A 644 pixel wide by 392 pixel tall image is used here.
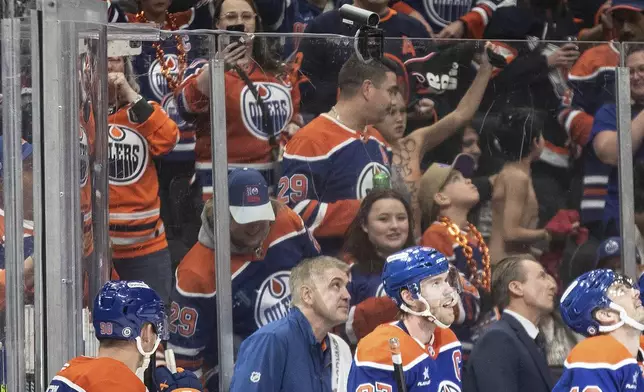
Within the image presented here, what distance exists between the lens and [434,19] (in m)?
6.44

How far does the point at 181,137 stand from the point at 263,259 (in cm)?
55

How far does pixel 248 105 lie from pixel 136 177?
497 mm

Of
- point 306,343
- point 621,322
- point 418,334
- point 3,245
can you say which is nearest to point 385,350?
point 418,334

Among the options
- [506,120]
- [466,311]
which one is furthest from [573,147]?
[466,311]

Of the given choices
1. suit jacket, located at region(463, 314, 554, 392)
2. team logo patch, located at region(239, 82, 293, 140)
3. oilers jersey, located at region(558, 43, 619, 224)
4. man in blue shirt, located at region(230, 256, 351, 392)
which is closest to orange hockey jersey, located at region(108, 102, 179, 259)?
team logo patch, located at region(239, 82, 293, 140)

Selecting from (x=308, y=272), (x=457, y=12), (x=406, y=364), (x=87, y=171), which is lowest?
(x=406, y=364)

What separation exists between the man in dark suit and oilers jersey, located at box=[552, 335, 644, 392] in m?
0.75

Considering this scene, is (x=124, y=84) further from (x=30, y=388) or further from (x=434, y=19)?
(x=434, y=19)

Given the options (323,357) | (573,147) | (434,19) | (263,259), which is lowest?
(323,357)

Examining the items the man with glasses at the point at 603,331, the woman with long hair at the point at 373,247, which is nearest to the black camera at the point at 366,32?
the woman with long hair at the point at 373,247

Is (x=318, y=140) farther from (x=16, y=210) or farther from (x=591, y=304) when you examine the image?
(x=16, y=210)

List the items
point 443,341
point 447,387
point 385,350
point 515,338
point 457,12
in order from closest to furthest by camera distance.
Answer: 1. point 385,350
2. point 447,387
3. point 443,341
4. point 515,338
5. point 457,12

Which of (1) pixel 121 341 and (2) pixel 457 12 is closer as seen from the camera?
(1) pixel 121 341

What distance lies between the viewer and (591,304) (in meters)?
4.34
